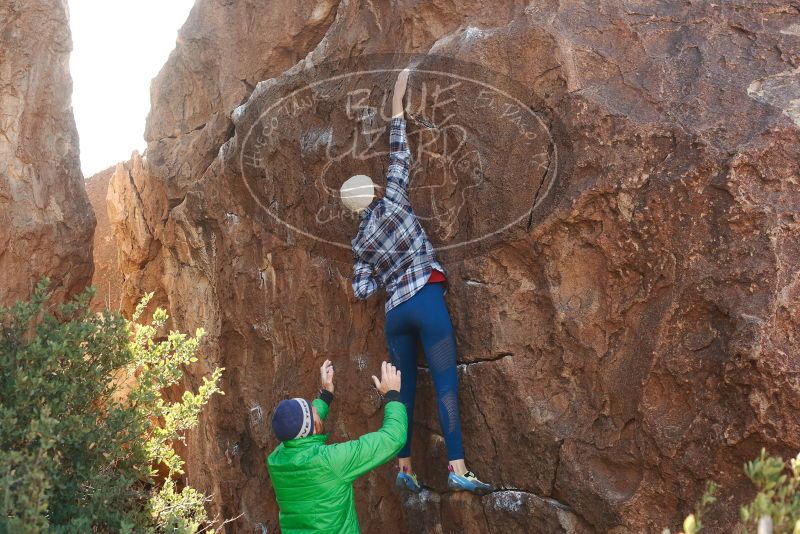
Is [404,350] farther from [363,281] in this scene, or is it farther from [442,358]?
[363,281]

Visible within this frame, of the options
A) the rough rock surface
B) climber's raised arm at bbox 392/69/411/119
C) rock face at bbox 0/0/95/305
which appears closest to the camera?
climber's raised arm at bbox 392/69/411/119

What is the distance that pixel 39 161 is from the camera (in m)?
5.63

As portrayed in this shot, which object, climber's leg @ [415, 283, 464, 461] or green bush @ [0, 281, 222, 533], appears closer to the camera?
green bush @ [0, 281, 222, 533]

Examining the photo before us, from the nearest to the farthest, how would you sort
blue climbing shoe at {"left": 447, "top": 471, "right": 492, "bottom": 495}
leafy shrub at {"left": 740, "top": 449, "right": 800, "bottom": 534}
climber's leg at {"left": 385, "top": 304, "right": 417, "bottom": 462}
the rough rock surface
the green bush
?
1. leafy shrub at {"left": 740, "top": 449, "right": 800, "bottom": 534}
2. the green bush
3. blue climbing shoe at {"left": 447, "top": 471, "right": 492, "bottom": 495}
4. climber's leg at {"left": 385, "top": 304, "right": 417, "bottom": 462}
5. the rough rock surface

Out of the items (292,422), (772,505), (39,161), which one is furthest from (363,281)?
(39,161)

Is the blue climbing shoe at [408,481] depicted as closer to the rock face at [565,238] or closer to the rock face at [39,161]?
the rock face at [565,238]

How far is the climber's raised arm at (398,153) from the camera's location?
4.15 meters

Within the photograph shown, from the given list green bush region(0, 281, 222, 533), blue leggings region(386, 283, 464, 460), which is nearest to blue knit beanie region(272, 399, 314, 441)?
green bush region(0, 281, 222, 533)

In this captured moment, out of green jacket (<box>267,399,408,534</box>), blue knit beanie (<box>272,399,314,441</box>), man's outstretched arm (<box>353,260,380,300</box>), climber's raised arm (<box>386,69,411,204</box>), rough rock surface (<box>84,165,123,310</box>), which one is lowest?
green jacket (<box>267,399,408,534</box>)

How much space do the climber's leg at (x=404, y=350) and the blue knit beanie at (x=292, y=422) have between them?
0.91 metres

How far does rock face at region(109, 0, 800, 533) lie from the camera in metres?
3.41

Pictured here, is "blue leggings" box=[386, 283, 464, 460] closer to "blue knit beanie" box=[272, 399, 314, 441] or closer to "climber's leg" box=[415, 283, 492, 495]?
"climber's leg" box=[415, 283, 492, 495]

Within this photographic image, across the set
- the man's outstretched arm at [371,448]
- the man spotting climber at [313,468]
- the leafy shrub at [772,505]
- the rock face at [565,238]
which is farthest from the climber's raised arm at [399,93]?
the leafy shrub at [772,505]

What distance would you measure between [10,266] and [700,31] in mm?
4601
